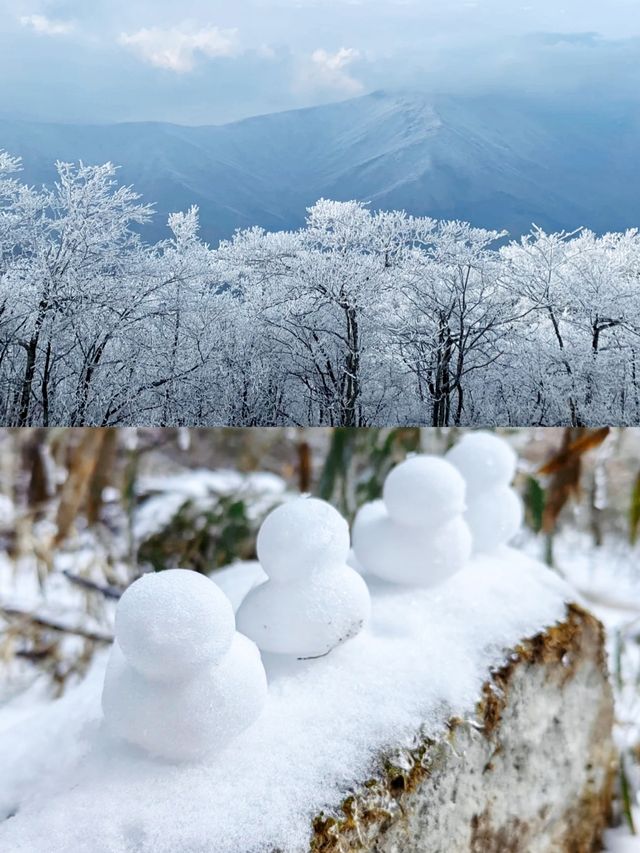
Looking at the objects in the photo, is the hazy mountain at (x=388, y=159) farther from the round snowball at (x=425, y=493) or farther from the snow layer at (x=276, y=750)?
the snow layer at (x=276, y=750)

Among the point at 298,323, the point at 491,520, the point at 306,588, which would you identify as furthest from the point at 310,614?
the point at 298,323

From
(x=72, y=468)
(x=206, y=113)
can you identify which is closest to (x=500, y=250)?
(x=206, y=113)

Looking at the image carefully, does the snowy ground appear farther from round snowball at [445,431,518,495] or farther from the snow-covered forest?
the snow-covered forest

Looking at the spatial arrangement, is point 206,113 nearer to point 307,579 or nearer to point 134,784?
point 307,579

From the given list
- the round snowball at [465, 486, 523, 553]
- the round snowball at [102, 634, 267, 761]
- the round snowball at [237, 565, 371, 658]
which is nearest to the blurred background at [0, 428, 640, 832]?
the round snowball at [465, 486, 523, 553]

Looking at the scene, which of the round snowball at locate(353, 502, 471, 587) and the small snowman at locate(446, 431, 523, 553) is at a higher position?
Answer: the small snowman at locate(446, 431, 523, 553)

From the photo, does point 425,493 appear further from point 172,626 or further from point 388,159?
point 388,159

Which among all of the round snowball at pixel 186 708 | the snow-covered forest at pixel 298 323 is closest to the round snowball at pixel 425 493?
the round snowball at pixel 186 708
